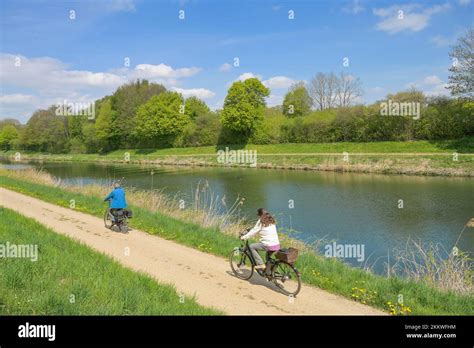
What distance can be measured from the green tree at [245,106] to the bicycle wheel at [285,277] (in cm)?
4977

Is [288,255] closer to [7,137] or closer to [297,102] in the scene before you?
[297,102]

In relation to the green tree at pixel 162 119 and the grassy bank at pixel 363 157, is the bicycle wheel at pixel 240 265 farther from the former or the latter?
the green tree at pixel 162 119

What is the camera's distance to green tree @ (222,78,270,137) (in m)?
57.3

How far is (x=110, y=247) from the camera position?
1080 centimetres

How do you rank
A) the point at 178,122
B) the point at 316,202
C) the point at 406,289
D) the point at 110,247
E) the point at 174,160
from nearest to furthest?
the point at 406,289
the point at 110,247
the point at 316,202
the point at 174,160
the point at 178,122

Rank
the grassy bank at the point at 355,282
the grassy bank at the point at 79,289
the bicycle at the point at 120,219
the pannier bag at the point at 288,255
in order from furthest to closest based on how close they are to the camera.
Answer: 1. the bicycle at the point at 120,219
2. the pannier bag at the point at 288,255
3. the grassy bank at the point at 355,282
4. the grassy bank at the point at 79,289

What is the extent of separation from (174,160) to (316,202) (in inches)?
1500

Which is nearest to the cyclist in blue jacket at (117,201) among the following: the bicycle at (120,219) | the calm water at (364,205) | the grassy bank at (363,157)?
the bicycle at (120,219)

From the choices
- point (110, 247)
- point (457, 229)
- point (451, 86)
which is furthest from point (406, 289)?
point (451, 86)

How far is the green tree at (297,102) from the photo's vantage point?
64250mm

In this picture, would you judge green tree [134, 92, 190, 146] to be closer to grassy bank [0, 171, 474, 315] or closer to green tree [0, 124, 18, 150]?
grassy bank [0, 171, 474, 315]

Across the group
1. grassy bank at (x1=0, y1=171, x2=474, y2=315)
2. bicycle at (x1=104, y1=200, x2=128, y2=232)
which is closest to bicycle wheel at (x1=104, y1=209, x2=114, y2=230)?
bicycle at (x1=104, y1=200, x2=128, y2=232)

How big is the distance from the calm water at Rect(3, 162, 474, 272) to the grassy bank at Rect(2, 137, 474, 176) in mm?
2333

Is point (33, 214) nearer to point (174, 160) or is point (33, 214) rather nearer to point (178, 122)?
point (174, 160)
